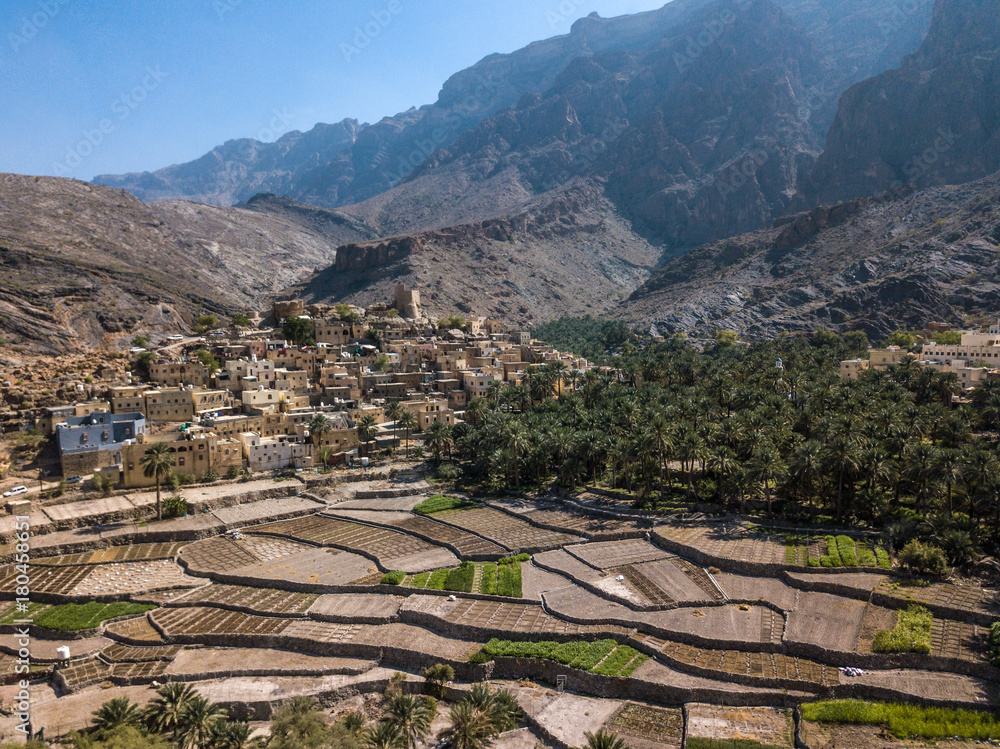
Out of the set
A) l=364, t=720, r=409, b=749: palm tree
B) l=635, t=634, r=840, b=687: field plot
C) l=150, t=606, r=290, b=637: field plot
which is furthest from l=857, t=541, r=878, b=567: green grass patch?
l=150, t=606, r=290, b=637: field plot

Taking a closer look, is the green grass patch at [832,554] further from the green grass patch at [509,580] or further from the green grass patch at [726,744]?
the green grass patch at [509,580]

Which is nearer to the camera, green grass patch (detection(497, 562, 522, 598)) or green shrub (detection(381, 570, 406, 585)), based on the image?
green grass patch (detection(497, 562, 522, 598))

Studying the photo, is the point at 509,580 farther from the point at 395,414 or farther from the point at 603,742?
the point at 395,414

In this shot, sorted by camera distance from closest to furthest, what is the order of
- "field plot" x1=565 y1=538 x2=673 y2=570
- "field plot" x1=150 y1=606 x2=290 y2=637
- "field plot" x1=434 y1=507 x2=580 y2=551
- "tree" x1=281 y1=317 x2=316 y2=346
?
"field plot" x1=150 y1=606 x2=290 y2=637 → "field plot" x1=565 y1=538 x2=673 y2=570 → "field plot" x1=434 y1=507 x2=580 y2=551 → "tree" x1=281 y1=317 x2=316 y2=346

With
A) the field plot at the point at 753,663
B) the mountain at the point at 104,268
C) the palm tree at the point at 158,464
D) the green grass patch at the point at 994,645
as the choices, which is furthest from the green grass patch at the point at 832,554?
the mountain at the point at 104,268

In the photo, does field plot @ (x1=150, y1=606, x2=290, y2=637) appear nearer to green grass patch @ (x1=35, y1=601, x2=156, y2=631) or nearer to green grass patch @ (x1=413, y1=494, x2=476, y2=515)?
green grass patch @ (x1=35, y1=601, x2=156, y2=631)

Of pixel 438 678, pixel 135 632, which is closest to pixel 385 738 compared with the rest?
pixel 438 678
